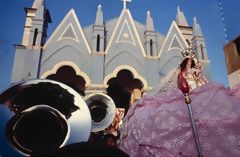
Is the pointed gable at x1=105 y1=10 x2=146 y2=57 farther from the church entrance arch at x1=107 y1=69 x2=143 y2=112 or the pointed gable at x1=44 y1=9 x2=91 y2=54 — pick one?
the church entrance arch at x1=107 y1=69 x2=143 y2=112

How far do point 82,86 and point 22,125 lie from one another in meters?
11.1

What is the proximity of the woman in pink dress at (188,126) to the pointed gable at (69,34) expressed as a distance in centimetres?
1090

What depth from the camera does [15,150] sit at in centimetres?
265

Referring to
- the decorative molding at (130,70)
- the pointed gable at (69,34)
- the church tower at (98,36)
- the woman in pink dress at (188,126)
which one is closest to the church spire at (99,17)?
the church tower at (98,36)

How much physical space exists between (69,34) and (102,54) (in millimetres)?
2113

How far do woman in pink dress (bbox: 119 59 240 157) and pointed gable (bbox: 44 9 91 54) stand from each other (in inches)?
429

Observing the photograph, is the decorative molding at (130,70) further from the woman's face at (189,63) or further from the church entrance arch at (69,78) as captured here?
the woman's face at (189,63)

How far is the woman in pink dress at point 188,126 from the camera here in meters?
2.04

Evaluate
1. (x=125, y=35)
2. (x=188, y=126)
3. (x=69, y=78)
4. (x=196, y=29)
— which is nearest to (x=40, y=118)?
(x=188, y=126)

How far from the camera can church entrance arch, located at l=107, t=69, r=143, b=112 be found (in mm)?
13570

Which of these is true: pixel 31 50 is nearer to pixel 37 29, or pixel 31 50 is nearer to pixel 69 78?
pixel 37 29

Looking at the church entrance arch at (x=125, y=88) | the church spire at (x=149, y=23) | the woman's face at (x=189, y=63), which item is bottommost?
the woman's face at (x=189, y=63)

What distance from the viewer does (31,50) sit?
12.7 m

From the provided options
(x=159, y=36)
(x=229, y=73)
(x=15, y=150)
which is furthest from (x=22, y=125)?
(x=159, y=36)
